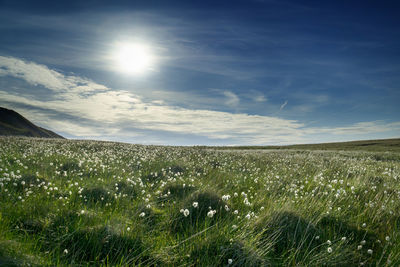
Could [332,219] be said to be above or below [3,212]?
below

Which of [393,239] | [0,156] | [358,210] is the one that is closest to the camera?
[393,239]

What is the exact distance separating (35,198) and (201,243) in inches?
147

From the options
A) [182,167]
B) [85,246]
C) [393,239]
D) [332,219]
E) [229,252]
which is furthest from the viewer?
[182,167]

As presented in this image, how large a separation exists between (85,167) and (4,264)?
6804 mm

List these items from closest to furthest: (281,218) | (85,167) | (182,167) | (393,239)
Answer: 1. (393,239)
2. (281,218)
3. (85,167)
4. (182,167)

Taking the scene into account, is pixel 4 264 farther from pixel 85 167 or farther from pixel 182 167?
pixel 182 167

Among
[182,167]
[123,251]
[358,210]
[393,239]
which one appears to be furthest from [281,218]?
[182,167]

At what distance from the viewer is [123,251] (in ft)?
10.9

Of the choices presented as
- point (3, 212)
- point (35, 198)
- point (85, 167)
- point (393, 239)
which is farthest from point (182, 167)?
point (393, 239)

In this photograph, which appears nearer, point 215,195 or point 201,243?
point 201,243

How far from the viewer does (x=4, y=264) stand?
2.53 metres

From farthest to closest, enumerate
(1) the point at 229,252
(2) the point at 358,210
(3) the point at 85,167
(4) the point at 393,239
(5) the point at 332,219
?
(3) the point at 85,167 < (2) the point at 358,210 < (5) the point at 332,219 < (4) the point at 393,239 < (1) the point at 229,252

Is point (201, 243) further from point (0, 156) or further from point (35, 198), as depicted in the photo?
point (0, 156)

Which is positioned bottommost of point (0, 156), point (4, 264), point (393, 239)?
point (393, 239)
